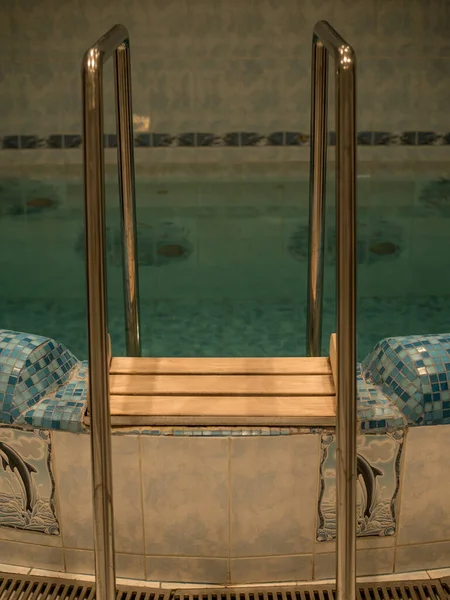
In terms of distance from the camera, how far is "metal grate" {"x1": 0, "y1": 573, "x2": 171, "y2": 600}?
1696 mm

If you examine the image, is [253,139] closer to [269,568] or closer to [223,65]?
[223,65]

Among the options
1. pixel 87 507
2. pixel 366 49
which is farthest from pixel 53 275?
pixel 366 49


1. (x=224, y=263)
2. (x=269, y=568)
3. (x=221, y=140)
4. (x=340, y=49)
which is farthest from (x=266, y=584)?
(x=221, y=140)

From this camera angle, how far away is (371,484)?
5.53 ft

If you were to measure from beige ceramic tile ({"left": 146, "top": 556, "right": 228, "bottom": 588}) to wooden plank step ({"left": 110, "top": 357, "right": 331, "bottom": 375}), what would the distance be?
0.43m

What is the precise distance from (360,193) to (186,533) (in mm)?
4445

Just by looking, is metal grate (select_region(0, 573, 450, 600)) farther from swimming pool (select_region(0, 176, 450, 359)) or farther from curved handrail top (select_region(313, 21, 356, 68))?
swimming pool (select_region(0, 176, 450, 359))

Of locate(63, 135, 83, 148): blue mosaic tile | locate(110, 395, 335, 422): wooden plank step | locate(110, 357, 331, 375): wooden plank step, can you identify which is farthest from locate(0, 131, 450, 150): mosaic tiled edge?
locate(110, 395, 335, 422): wooden plank step

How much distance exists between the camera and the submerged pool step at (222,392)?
164 centimetres

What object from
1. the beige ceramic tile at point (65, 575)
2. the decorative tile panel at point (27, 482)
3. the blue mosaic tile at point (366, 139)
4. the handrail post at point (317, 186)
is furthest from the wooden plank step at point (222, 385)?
the blue mosaic tile at point (366, 139)

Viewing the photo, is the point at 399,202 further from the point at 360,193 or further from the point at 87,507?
the point at 87,507

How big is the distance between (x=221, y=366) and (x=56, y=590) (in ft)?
2.09

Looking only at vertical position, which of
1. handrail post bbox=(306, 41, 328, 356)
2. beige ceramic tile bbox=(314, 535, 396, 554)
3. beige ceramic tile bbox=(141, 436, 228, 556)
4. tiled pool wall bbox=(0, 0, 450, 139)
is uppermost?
tiled pool wall bbox=(0, 0, 450, 139)

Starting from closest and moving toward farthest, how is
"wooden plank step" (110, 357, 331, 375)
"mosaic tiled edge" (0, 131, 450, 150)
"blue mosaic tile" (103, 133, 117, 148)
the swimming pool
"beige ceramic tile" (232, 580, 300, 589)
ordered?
"beige ceramic tile" (232, 580, 300, 589), "wooden plank step" (110, 357, 331, 375), the swimming pool, "blue mosaic tile" (103, 133, 117, 148), "mosaic tiled edge" (0, 131, 450, 150)
